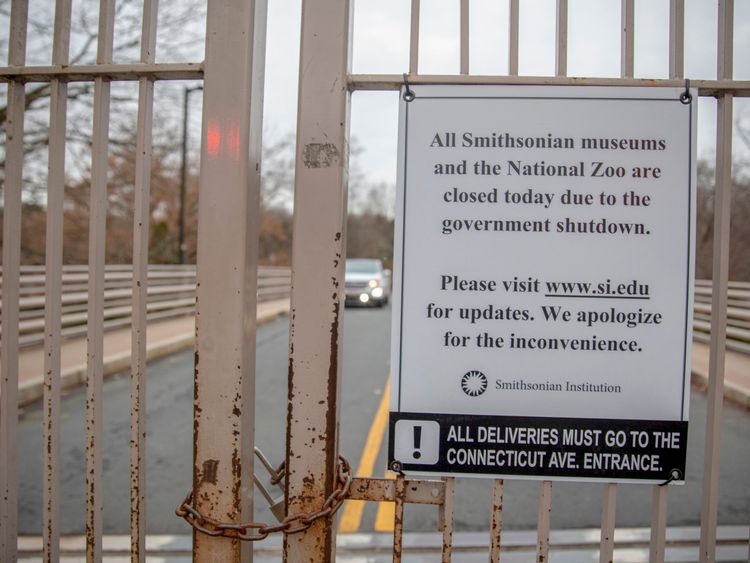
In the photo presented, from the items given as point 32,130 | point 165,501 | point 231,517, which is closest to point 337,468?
point 231,517

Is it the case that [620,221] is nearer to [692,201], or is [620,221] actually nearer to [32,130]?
[692,201]

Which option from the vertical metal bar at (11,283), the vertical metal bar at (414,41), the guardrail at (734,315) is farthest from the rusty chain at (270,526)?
the guardrail at (734,315)

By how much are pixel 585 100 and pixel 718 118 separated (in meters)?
0.45

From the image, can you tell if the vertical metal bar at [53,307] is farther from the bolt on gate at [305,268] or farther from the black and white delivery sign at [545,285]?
the black and white delivery sign at [545,285]

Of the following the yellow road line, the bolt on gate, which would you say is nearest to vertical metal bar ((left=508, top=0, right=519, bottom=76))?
the bolt on gate

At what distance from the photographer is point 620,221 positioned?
1.63 m

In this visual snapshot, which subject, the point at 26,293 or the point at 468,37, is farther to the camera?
the point at 26,293

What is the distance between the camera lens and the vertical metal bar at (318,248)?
5.25ft

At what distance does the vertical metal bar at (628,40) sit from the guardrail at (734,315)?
6583 mm

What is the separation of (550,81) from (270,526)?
1.66 m

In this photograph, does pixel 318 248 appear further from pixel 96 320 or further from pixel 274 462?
pixel 274 462

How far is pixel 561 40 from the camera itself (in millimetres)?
1658

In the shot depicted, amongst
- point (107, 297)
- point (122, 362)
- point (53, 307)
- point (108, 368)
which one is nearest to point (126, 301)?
point (107, 297)

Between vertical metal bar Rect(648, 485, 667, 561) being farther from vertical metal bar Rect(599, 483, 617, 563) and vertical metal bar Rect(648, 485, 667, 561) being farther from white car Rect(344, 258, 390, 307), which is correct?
white car Rect(344, 258, 390, 307)
